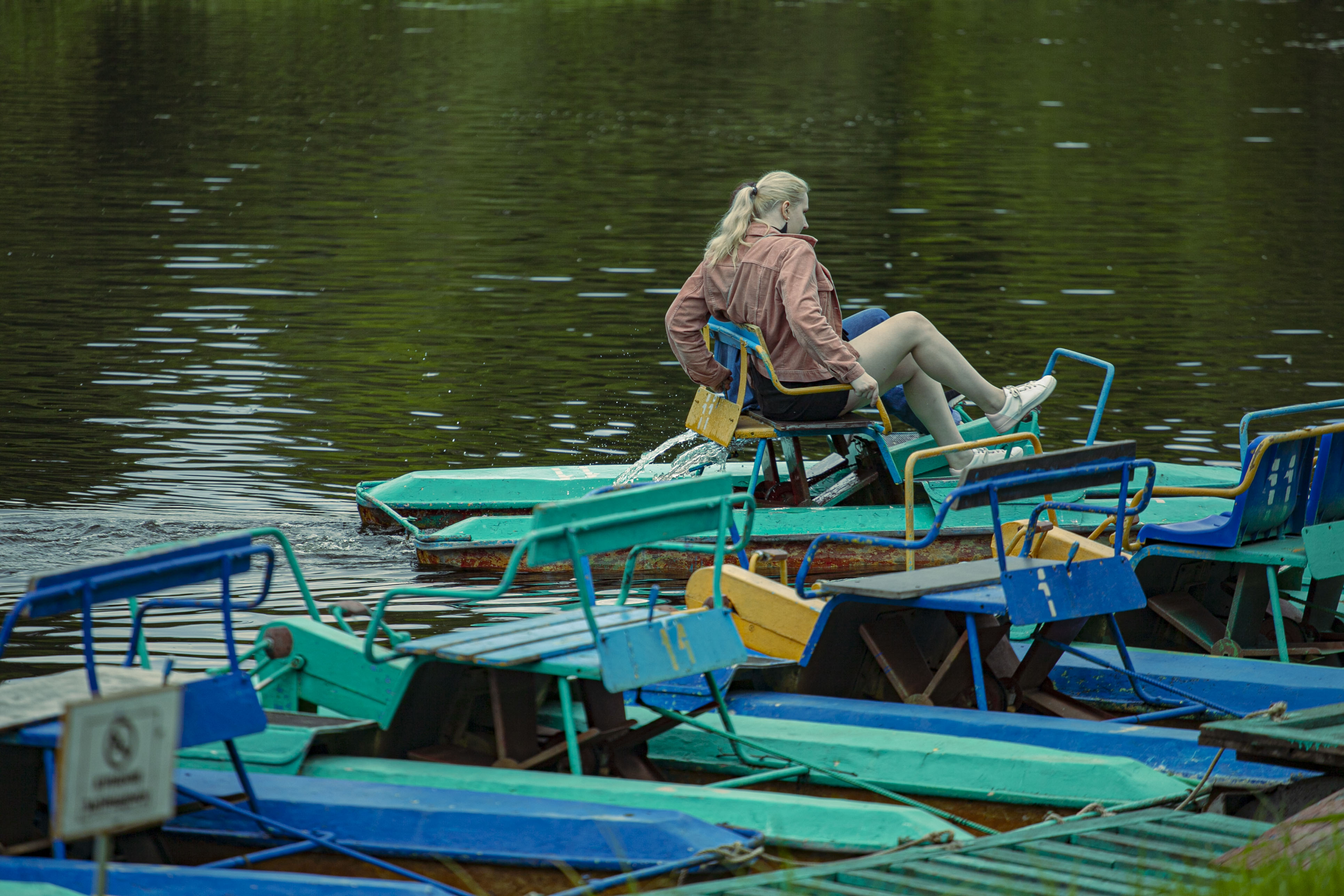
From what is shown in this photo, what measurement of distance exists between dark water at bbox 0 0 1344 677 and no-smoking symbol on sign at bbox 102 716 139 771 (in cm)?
401

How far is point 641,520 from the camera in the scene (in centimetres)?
501

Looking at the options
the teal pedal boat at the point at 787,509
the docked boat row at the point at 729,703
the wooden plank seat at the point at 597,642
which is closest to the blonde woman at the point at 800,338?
the teal pedal boat at the point at 787,509

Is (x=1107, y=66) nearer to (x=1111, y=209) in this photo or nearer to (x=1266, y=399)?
(x=1111, y=209)

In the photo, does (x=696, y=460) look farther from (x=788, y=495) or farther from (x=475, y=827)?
(x=475, y=827)

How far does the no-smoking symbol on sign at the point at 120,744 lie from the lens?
10.6ft

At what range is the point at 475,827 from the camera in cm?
484

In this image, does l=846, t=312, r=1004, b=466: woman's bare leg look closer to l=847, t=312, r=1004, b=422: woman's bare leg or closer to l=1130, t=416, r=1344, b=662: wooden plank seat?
l=847, t=312, r=1004, b=422: woman's bare leg

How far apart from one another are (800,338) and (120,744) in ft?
17.1

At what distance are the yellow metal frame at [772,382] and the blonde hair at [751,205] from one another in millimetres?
372

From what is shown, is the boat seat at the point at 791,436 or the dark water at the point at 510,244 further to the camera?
the dark water at the point at 510,244

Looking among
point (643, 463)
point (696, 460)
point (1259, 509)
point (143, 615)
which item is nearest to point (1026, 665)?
point (1259, 509)

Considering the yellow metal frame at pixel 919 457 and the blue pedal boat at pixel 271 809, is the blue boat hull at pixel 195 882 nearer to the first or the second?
the blue pedal boat at pixel 271 809

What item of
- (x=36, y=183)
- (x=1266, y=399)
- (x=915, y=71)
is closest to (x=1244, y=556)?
(x=1266, y=399)

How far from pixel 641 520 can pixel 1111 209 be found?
19.5m
